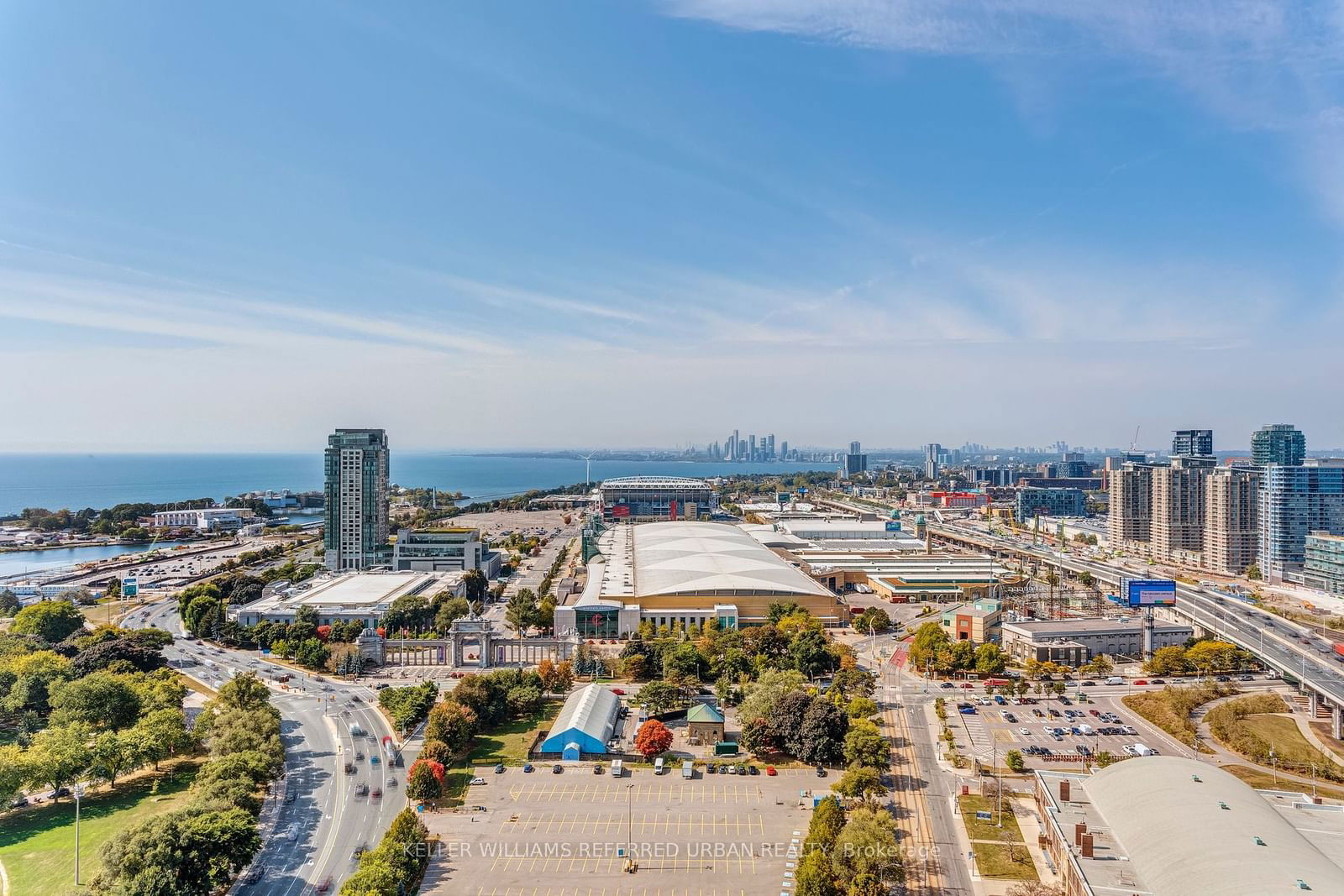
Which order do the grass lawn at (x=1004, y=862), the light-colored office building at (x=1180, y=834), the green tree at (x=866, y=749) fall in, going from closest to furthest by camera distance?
the light-colored office building at (x=1180, y=834) → the grass lawn at (x=1004, y=862) → the green tree at (x=866, y=749)

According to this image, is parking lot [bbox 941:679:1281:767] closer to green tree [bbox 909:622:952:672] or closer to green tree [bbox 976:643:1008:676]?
green tree [bbox 976:643:1008:676]

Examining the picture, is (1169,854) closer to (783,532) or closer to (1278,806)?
(1278,806)

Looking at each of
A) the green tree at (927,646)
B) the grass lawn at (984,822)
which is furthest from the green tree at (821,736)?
the green tree at (927,646)

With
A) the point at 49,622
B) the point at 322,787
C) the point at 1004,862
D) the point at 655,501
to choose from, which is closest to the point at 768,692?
the point at 1004,862

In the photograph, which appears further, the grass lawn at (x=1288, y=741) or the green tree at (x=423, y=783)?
the grass lawn at (x=1288, y=741)

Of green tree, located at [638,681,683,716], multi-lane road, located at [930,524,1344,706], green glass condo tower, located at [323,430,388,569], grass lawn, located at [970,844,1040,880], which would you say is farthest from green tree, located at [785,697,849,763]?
green glass condo tower, located at [323,430,388,569]

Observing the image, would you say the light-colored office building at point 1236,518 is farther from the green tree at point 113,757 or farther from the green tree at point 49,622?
the green tree at point 49,622
